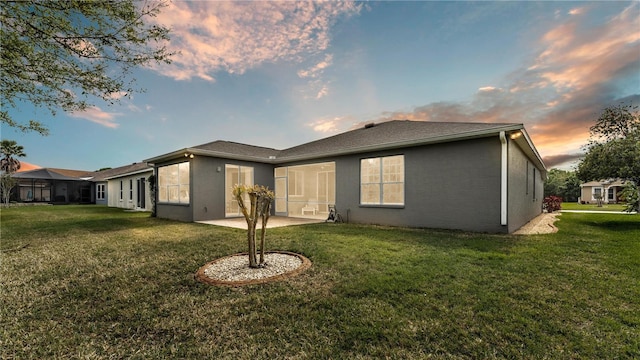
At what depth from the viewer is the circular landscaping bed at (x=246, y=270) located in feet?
12.0

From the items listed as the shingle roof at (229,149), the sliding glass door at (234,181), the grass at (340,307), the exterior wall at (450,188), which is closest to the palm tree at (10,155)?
the shingle roof at (229,149)

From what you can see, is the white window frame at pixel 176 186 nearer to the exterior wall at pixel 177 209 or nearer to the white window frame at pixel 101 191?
the exterior wall at pixel 177 209

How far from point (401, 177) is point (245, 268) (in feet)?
21.4

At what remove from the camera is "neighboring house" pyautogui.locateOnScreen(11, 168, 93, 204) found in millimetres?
25094

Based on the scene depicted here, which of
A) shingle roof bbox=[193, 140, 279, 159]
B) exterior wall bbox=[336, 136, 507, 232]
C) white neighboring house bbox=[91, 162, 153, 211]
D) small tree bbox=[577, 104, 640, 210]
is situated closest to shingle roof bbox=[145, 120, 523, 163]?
exterior wall bbox=[336, 136, 507, 232]

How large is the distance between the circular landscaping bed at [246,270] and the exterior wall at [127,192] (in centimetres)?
1584

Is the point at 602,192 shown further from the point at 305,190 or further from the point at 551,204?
the point at 305,190

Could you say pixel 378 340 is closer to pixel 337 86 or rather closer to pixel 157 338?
pixel 157 338

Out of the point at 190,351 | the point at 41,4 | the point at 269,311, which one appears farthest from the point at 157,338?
the point at 41,4

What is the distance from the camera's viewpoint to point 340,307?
279 cm

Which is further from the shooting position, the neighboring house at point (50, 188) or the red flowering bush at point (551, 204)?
the neighboring house at point (50, 188)

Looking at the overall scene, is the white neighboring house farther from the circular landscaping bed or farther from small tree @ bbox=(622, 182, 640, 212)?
small tree @ bbox=(622, 182, 640, 212)

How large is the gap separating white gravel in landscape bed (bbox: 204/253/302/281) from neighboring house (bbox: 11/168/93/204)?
32.4 m

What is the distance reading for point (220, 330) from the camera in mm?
2391
